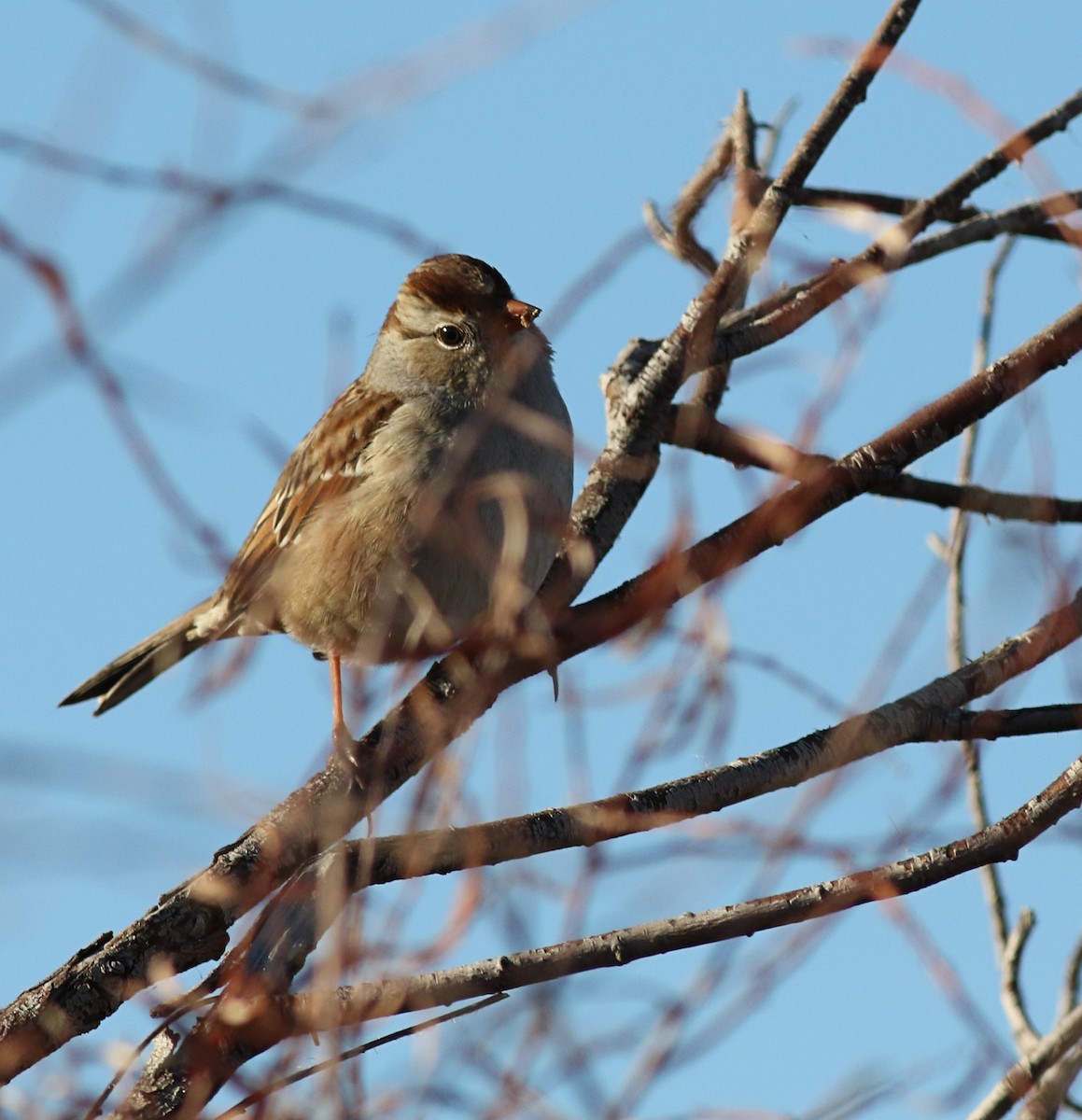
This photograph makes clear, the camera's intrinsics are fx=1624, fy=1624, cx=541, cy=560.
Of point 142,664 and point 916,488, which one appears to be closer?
point 916,488

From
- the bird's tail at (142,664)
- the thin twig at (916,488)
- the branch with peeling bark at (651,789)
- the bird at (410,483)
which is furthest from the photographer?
the bird's tail at (142,664)

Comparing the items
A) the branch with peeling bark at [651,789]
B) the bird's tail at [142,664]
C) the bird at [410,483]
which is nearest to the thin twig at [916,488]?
the branch with peeling bark at [651,789]

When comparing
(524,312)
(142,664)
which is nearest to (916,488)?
(524,312)

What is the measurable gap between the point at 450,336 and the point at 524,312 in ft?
1.18

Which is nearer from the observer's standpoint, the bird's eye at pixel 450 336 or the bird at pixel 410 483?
the bird at pixel 410 483

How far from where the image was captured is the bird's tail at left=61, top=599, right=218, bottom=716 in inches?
245

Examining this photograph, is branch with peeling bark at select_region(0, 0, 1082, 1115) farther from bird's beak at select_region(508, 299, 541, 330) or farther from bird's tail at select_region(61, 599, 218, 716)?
bird's tail at select_region(61, 599, 218, 716)

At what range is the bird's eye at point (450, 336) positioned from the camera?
538 centimetres

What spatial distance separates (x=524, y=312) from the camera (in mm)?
5141

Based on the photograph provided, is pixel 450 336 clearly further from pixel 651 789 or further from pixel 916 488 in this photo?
pixel 651 789

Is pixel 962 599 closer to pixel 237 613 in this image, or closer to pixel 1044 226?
pixel 1044 226

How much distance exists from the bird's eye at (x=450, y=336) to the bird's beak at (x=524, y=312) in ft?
0.85

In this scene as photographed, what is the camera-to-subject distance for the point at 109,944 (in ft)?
10.2

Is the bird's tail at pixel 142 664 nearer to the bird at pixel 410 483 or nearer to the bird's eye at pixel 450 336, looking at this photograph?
the bird at pixel 410 483
